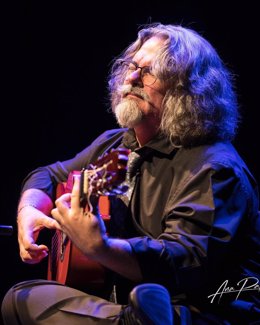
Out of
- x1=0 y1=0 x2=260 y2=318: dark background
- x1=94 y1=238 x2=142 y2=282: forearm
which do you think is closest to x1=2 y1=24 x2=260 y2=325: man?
x1=94 y1=238 x2=142 y2=282: forearm

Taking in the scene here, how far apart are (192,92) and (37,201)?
3.13ft

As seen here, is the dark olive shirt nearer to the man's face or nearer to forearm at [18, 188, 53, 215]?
the man's face

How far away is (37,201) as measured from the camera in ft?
8.50

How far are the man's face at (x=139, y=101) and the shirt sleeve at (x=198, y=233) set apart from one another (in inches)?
18.9

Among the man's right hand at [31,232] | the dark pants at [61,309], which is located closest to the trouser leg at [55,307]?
the dark pants at [61,309]

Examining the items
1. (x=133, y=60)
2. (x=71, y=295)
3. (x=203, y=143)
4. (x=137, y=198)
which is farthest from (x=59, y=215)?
(x=133, y=60)

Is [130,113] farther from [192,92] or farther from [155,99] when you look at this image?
[192,92]

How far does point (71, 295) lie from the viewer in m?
1.85

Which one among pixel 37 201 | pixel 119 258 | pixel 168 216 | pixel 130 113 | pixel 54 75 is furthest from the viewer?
pixel 54 75

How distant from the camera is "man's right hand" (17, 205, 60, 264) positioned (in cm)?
223

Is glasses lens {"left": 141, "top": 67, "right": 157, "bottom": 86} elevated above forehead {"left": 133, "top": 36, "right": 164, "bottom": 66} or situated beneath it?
situated beneath

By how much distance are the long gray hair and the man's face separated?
0.04 m

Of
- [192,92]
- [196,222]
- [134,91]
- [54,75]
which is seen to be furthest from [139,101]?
[54,75]

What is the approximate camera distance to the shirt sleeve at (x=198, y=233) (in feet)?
5.76
